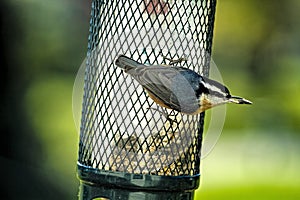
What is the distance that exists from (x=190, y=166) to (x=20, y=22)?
2.39 m

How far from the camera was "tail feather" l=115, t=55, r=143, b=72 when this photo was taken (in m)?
2.19

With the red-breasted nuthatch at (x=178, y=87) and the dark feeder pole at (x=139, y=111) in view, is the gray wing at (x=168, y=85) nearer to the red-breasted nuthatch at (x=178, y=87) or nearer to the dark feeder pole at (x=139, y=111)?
the red-breasted nuthatch at (x=178, y=87)

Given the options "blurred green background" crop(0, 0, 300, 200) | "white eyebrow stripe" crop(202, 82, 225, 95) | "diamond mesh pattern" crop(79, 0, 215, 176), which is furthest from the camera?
"blurred green background" crop(0, 0, 300, 200)

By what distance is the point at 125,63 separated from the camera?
7.20 feet

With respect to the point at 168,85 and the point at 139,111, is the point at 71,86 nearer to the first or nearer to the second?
the point at 139,111

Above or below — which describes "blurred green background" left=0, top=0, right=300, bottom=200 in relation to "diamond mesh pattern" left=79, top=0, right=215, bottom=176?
above

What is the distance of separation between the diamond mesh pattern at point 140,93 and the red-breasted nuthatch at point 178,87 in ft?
0.35

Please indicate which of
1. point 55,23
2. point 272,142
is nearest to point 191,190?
point 272,142

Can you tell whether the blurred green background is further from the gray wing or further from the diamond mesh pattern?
the gray wing

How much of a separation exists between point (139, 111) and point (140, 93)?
0.15ft

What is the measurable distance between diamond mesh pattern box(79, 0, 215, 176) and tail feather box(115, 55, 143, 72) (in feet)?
0.32

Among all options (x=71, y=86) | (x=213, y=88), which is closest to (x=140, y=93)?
(x=213, y=88)

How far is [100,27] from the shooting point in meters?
2.36

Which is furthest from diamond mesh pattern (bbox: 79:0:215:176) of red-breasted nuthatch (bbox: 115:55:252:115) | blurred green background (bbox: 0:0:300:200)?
blurred green background (bbox: 0:0:300:200)
